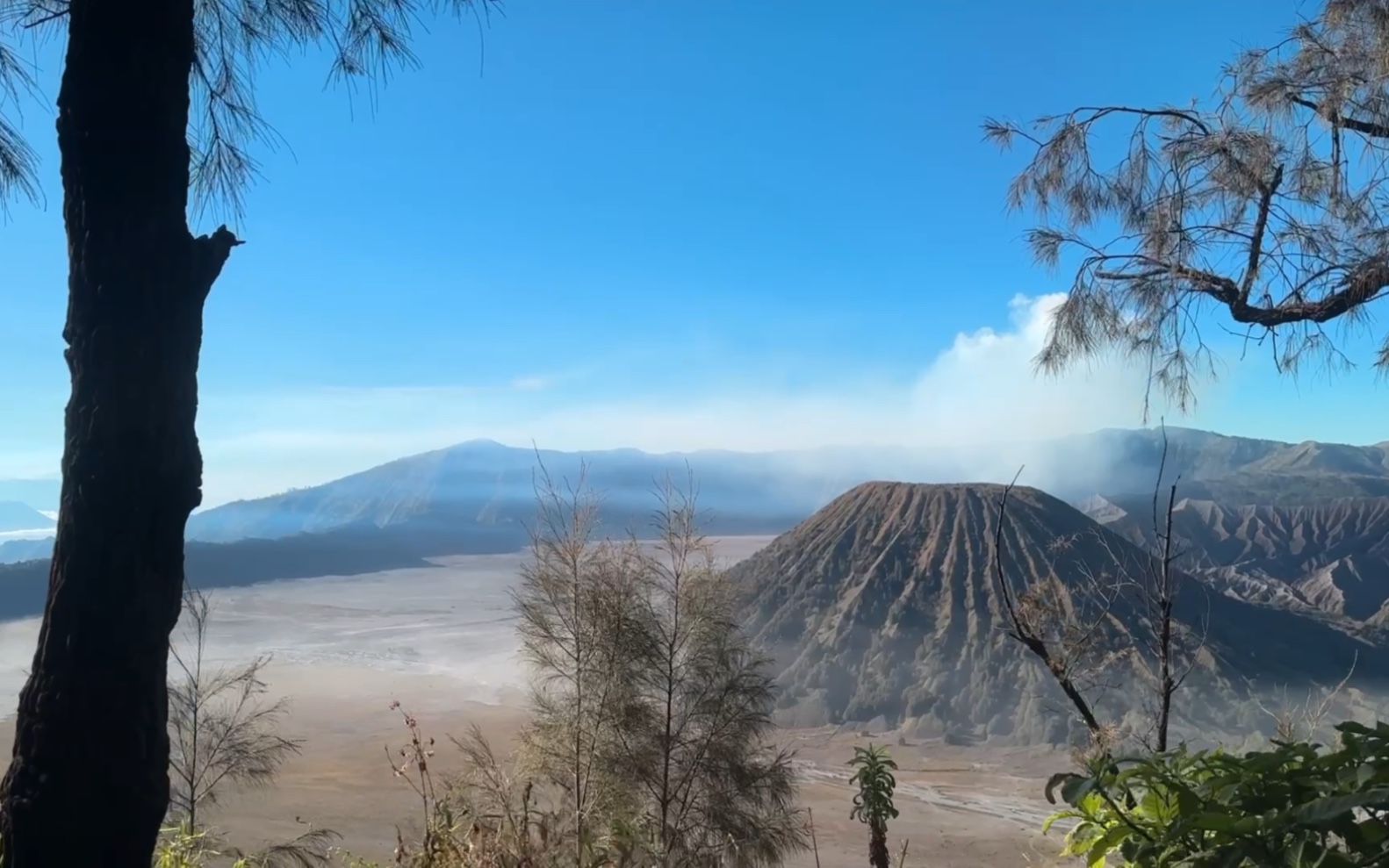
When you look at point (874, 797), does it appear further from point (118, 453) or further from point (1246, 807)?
point (1246, 807)

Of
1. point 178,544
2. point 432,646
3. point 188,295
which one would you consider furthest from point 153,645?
point 432,646

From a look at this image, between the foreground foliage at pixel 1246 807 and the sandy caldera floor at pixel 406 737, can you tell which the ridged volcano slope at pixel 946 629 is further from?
the foreground foliage at pixel 1246 807

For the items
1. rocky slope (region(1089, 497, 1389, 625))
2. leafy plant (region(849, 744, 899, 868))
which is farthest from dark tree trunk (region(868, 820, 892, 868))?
rocky slope (region(1089, 497, 1389, 625))

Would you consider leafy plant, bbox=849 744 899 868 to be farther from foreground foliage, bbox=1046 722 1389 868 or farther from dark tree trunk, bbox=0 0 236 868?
foreground foliage, bbox=1046 722 1389 868

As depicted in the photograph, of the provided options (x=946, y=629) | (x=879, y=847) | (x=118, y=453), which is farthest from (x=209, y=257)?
(x=946, y=629)

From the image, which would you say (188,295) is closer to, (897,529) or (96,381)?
(96,381)

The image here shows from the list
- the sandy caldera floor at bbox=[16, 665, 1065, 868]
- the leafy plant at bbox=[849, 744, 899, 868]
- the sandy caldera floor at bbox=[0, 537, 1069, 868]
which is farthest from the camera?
the sandy caldera floor at bbox=[0, 537, 1069, 868]
